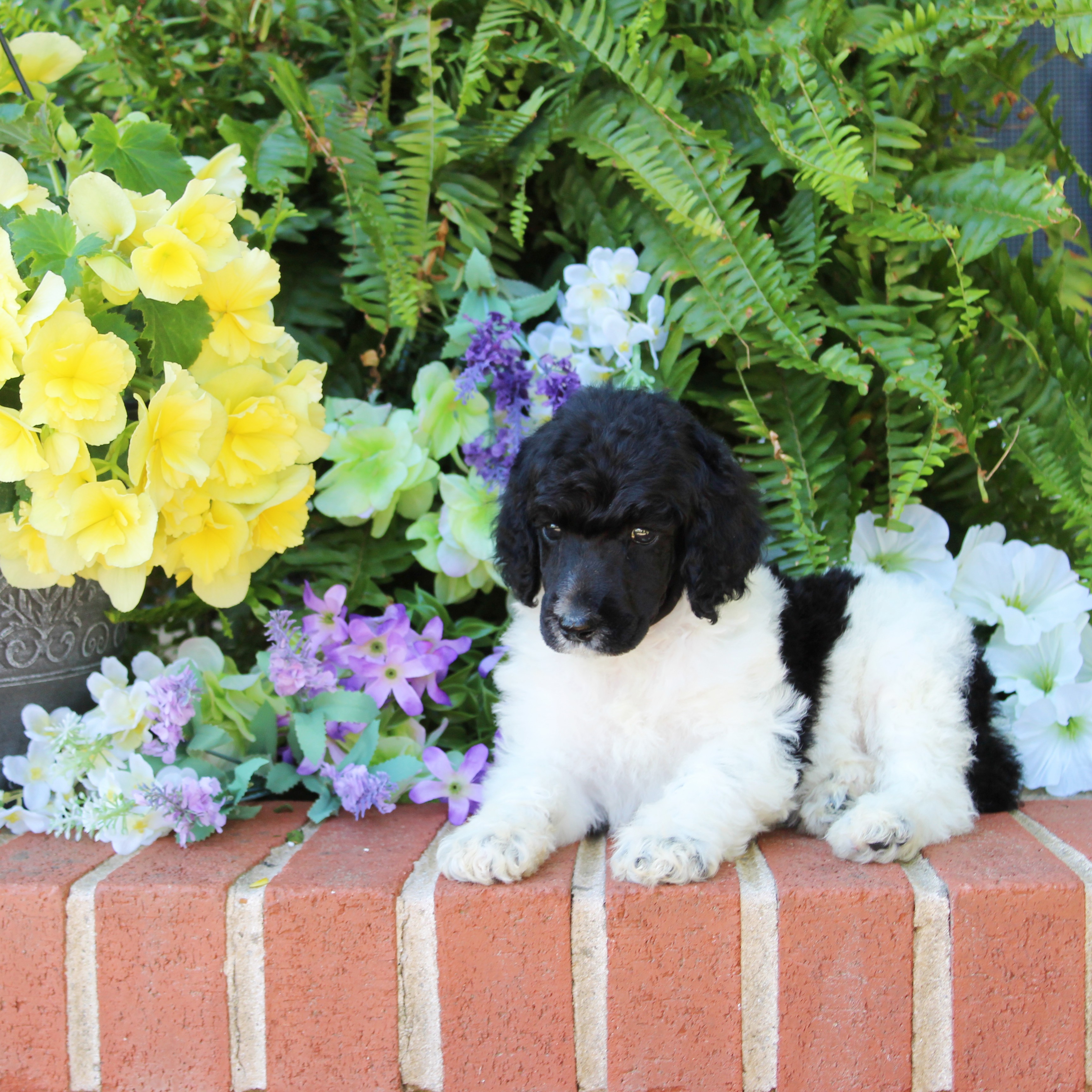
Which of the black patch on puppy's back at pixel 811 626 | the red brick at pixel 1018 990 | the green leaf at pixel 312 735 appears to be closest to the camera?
the red brick at pixel 1018 990

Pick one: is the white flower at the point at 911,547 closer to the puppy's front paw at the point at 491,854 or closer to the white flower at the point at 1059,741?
the white flower at the point at 1059,741

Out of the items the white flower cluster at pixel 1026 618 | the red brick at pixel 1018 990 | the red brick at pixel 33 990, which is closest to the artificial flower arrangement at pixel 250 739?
the red brick at pixel 33 990

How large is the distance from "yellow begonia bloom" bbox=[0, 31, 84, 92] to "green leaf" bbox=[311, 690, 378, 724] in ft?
5.22

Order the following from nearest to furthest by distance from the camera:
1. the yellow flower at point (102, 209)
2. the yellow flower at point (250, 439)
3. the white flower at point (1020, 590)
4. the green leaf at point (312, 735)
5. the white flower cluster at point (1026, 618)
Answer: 1. the yellow flower at point (102, 209)
2. the yellow flower at point (250, 439)
3. the green leaf at point (312, 735)
4. the white flower cluster at point (1026, 618)
5. the white flower at point (1020, 590)

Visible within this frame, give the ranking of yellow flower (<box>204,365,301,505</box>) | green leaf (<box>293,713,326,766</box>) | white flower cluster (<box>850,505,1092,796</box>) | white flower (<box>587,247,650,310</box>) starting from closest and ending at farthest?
yellow flower (<box>204,365,301,505</box>) < green leaf (<box>293,713,326,766</box>) < white flower cluster (<box>850,505,1092,796</box>) < white flower (<box>587,247,650,310</box>)

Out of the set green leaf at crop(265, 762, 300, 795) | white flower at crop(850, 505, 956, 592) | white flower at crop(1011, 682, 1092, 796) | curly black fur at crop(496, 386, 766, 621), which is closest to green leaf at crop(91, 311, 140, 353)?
curly black fur at crop(496, 386, 766, 621)

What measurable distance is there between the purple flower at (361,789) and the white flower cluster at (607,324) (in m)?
1.16

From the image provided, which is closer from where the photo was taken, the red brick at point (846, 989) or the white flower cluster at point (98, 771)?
the red brick at point (846, 989)

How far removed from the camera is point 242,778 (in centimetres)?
204

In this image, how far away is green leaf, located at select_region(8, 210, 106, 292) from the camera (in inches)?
70.4

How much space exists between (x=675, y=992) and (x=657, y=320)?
164 centimetres

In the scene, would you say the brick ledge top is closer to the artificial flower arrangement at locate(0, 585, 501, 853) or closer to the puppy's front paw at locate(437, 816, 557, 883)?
the puppy's front paw at locate(437, 816, 557, 883)

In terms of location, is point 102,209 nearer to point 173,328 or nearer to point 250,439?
point 173,328

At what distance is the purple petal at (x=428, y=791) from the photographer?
2.16 meters
